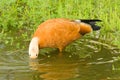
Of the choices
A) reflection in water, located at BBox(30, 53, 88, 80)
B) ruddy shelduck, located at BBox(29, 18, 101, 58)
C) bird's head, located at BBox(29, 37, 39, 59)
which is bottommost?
reflection in water, located at BBox(30, 53, 88, 80)

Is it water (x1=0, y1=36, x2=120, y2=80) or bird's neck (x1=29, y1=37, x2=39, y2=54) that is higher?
bird's neck (x1=29, y1=37, x2=39, y2=54)

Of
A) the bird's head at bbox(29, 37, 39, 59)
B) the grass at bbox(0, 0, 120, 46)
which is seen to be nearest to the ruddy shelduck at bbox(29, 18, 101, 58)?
the bird's head at bbox(29, 37, 39, 59)

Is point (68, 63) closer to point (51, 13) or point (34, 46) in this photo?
point (34, 46)

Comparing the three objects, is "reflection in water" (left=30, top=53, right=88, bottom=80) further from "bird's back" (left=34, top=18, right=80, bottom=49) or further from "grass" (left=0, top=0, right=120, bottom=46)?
"grass" (left=0, top=0, right=120, bottom=46)

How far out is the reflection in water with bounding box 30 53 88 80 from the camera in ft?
17.2

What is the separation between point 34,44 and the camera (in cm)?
605

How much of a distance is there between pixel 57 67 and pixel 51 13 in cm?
240

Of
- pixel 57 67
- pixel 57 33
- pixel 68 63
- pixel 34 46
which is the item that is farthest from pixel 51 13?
pixel 57 67

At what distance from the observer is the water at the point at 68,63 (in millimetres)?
5246

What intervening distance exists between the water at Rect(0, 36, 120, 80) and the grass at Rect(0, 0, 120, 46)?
2.44ft

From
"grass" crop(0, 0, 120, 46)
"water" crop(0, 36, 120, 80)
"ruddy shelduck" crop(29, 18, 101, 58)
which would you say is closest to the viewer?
"water" crop(0, 36, 120, 80)

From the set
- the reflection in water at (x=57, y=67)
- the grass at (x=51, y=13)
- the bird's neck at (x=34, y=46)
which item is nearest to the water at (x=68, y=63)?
the reflection in water at (x=57, y=67)

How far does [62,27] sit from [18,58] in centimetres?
91

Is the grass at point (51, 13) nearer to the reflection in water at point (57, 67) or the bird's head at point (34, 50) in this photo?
the bird's head at point (34, 50)
